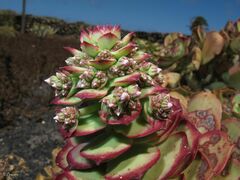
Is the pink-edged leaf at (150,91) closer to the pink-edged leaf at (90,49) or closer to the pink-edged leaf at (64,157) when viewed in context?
the pink-edged leaf at (90,49)

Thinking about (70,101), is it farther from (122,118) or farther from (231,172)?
(231,172)

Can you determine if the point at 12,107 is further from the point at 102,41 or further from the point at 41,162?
the point at 102,41

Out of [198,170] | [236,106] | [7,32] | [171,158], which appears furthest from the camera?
[7,32]

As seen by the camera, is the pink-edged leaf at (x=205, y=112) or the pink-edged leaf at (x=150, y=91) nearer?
the pink-edged leaf at (x=150, y=91)

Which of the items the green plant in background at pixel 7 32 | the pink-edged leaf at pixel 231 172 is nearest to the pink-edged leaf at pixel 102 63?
the pink-edged leaf at pixel 231 172

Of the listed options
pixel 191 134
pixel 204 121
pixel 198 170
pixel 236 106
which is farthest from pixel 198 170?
pixel 236 106

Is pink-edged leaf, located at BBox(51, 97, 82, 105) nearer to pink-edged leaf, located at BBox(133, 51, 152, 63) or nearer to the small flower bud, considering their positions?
the small flower bud
